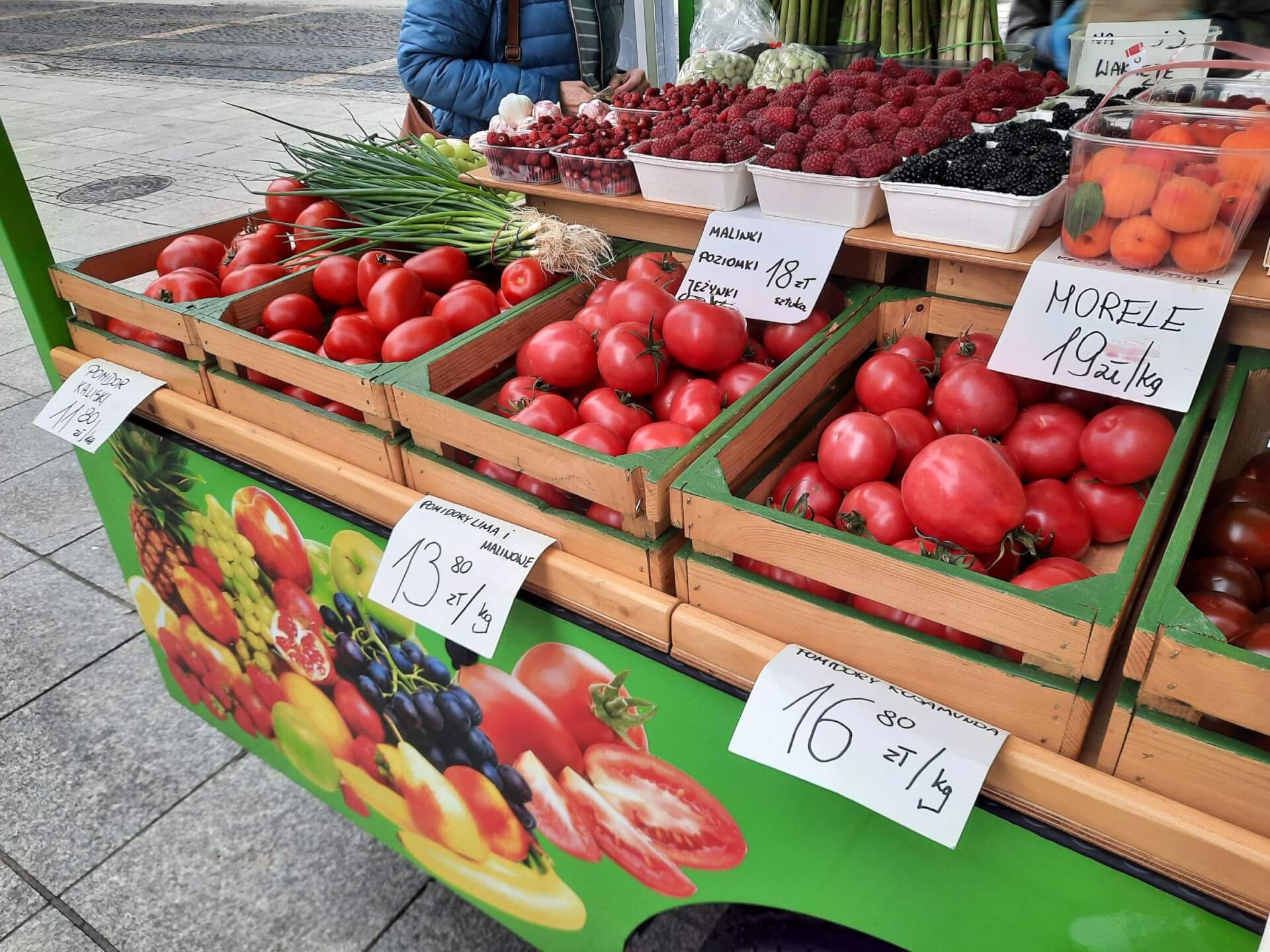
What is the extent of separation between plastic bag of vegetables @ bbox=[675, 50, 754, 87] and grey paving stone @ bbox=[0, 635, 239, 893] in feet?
7.52

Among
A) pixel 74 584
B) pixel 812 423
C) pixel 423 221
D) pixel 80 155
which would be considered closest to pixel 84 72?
pixel 80 155

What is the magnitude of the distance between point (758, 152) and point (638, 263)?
1.09ft

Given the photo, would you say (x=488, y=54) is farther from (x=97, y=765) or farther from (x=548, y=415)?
(x=97, y=765)

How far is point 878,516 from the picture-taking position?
1.23 metres

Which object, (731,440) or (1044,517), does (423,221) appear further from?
(1044,517)

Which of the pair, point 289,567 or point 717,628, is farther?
point 289,567

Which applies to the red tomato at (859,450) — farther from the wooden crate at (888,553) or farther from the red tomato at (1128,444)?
the red tomato at (1128,444)

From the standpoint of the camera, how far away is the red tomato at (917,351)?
4.98 ft

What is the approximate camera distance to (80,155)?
8.91 metres

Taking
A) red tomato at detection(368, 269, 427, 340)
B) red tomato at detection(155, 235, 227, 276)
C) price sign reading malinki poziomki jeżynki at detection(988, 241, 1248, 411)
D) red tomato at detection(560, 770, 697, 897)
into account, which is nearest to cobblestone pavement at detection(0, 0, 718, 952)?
red tomato at detection(155, 235, 227, 276)

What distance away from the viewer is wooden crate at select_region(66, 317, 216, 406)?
5.91 feet

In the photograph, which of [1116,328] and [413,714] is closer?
[1116,328]

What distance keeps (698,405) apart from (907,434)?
31cm

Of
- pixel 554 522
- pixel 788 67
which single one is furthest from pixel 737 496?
pixel 788 67
